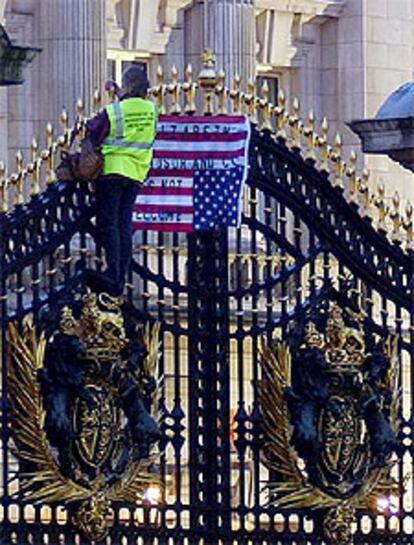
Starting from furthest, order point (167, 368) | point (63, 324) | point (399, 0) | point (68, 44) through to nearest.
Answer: point (399, 0)
point (68, 44)
point (167, 368)
point (63, 324)

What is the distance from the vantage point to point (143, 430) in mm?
27406

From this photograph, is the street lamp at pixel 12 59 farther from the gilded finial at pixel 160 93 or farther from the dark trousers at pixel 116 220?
the gilded finial at pixel 160 93

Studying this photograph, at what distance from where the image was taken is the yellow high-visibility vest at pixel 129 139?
27.2 m

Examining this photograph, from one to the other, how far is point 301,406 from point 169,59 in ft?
69.1

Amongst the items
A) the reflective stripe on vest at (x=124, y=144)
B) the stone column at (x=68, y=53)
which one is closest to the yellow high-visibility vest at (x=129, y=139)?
the reflective stripe on vest at (x=124, y=144)

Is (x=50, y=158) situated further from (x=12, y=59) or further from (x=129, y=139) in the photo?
(x=12, y=59)

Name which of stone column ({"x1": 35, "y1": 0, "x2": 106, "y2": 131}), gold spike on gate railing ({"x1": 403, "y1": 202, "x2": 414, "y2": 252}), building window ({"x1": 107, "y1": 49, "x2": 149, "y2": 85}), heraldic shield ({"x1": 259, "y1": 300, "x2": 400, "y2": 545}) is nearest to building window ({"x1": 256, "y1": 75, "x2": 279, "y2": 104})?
building window ({"x1": 107, "y1": 49, "x2": 149, "y2": 85})

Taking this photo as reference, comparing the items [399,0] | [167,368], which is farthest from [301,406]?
[399,0]

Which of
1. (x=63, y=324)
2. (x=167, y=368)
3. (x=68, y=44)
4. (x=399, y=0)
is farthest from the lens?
(x=399, y=0)

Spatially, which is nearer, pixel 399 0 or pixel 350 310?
pixel 350 310

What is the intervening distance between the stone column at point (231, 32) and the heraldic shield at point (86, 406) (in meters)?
20.8

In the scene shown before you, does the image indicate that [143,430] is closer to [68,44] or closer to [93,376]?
[93,376]

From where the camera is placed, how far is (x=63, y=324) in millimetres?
27156

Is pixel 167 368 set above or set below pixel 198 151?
below
